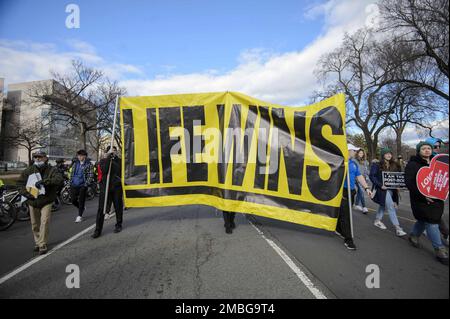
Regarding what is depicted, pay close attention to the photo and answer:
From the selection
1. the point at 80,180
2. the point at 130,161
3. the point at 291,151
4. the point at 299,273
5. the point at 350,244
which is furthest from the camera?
the point at 80,180

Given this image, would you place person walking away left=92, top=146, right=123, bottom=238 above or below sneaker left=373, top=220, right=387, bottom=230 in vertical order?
above

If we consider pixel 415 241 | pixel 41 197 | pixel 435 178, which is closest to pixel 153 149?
pixel 41 197

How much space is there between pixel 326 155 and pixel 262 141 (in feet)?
4.04

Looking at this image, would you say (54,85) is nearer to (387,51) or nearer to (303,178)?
(303,178)

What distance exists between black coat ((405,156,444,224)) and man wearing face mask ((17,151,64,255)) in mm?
6305

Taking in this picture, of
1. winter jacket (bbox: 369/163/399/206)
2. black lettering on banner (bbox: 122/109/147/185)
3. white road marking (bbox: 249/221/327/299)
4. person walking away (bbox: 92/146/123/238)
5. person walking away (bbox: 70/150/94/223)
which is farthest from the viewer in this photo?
person walking away (bbox: 70/150/94/223)

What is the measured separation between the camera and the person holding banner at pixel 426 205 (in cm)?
362

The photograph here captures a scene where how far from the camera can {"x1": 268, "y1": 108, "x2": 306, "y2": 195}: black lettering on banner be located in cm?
454

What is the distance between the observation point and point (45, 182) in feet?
14.4

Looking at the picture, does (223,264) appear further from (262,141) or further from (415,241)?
(415,241)

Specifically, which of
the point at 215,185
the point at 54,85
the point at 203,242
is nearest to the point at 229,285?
the point at 203,242

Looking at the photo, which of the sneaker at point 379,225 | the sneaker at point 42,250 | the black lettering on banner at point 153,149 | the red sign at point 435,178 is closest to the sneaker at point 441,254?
the red sign at point 435,178

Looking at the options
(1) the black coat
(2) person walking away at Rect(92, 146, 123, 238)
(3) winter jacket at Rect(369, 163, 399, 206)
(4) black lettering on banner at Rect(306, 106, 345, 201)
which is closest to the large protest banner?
(4) black lettering on banner at Rect(306, 106, 345, 201)

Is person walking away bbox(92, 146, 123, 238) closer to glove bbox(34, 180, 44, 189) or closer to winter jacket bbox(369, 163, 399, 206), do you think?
glove bbox(34, 180, 44, 189)
